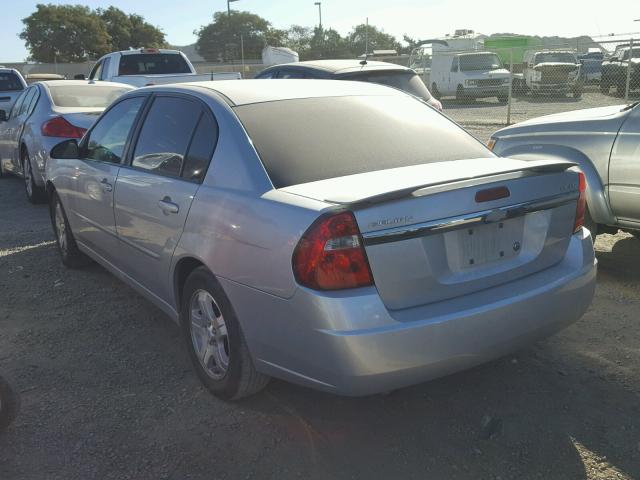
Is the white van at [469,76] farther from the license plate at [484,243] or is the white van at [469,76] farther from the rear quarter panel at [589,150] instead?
the license plate at [484,243]

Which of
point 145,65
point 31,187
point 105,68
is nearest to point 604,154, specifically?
point 31,187

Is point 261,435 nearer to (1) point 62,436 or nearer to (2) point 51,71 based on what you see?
(1) point 62,436

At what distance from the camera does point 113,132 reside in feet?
15.4

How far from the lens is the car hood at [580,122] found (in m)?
4.93

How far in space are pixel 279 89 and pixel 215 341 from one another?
60.3 inches

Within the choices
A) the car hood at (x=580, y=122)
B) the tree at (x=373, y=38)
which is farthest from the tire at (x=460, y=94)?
the tree at (x=373, y=38)

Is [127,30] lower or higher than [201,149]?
higher

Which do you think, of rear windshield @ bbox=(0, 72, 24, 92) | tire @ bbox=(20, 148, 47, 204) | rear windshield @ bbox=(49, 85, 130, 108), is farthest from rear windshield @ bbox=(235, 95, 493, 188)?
rear windshield @ bbox=(0, 72, 24, 92)

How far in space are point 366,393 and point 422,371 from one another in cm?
25

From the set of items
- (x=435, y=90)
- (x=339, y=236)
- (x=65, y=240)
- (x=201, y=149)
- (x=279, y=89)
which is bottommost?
(x=65, y=240)

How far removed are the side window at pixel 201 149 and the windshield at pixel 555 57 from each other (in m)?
20.6

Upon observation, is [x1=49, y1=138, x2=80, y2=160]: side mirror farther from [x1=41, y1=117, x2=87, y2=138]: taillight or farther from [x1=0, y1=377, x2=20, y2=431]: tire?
[x1=41, y1=117, x2=87, y2=138]: taillight

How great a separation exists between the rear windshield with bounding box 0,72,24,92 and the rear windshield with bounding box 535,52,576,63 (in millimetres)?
15861

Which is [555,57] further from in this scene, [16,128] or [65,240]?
[65,240]
